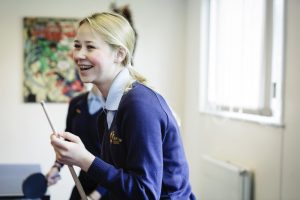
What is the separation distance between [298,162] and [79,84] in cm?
226

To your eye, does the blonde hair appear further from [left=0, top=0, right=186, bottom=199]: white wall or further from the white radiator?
[left=0, top=0, right=186, bottom=199]: white wall

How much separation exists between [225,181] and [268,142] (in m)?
0.52

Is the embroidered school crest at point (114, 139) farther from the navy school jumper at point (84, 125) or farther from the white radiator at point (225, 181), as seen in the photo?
the white radiator at point (225, 181)

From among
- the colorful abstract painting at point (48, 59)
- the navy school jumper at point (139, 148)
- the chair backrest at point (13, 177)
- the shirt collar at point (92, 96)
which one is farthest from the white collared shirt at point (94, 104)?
the colorful abstract painting at point (48, 59)

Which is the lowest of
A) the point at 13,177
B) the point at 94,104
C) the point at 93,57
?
the point at 13,177

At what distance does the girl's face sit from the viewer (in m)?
1.14

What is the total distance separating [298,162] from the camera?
1.96 meters

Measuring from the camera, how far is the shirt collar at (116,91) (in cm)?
117

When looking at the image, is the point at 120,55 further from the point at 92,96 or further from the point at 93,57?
the point at 92,96

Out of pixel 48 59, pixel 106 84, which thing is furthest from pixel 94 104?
pixel 48 59

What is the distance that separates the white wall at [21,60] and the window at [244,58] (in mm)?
558

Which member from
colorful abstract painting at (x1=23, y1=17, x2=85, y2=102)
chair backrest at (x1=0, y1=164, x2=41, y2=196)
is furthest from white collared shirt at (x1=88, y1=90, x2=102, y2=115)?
colorful abstract painting at (x1=23, y1=17, x2=85, y2=102)

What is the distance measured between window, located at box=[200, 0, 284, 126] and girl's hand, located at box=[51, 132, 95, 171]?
1402 mm

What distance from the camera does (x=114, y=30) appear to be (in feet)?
3.81
